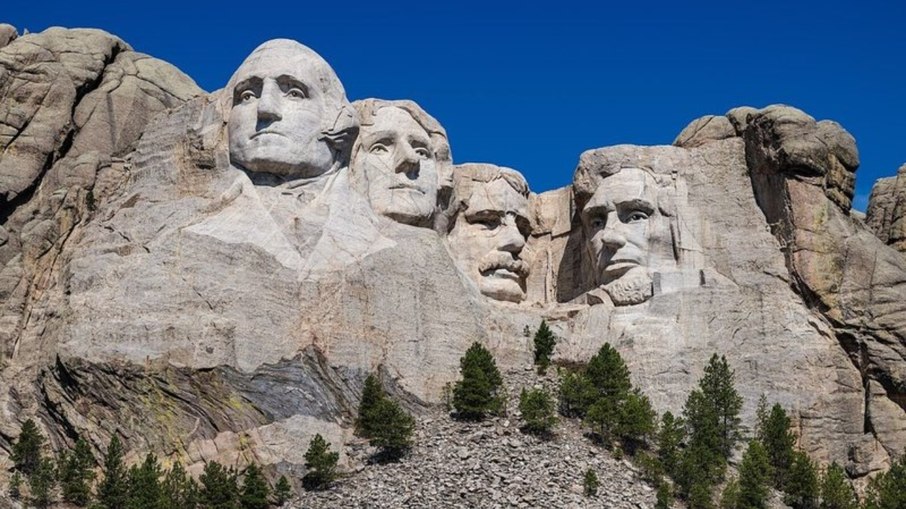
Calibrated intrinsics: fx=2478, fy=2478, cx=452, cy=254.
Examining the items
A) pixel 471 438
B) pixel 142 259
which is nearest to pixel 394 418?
pixel 471 438

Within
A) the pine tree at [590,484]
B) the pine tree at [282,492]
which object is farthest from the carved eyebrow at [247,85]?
the pine tree at [590,484]

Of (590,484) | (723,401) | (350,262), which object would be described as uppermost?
(350,262)

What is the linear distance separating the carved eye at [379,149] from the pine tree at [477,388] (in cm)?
530

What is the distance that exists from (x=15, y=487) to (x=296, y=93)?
31.4 ft

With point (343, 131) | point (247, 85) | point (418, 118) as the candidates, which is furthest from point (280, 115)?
point (418, 118)

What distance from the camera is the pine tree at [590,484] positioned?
42.3m

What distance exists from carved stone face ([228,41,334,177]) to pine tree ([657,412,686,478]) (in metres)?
8.10

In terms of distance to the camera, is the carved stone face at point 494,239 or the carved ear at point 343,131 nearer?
the carved ear at point 343,131

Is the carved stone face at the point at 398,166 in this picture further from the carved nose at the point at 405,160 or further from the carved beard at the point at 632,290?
the carved beard at the point at 632,290

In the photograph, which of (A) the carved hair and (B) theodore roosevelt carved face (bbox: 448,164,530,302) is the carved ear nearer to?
(A) the carved hair

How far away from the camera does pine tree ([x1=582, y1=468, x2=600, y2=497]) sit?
42.3m

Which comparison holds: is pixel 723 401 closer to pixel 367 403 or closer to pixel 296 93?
pixel 367 403

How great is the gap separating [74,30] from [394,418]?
13.4 meters

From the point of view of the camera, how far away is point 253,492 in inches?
1638
